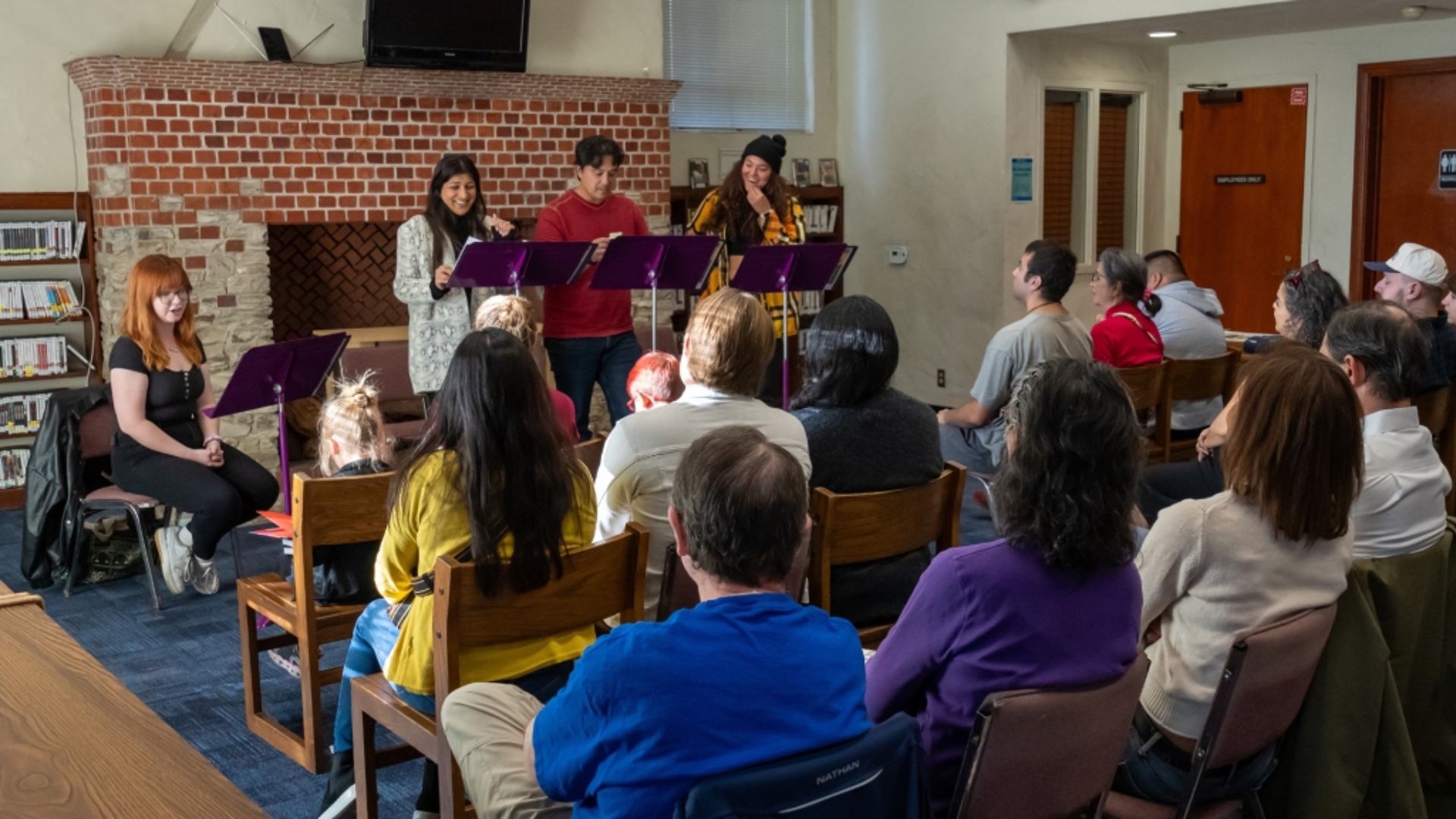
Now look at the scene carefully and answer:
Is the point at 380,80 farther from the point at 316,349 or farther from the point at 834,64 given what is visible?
the point at 834,64

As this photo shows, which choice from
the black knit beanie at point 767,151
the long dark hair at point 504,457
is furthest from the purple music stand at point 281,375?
the black knit beanie at point 767,151

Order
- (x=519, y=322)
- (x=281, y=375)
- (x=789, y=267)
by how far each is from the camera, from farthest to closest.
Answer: (x=789, y=267)
(x=281, y=375)
(x=519, y=322)

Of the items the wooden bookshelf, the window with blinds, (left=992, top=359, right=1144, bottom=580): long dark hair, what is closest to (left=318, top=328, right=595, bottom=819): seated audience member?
(left=992, top=359, right=1144, bottom=580): long dark hair

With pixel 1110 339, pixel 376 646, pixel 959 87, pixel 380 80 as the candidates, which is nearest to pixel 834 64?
pixel 959 87

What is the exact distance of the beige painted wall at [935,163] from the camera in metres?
8.16

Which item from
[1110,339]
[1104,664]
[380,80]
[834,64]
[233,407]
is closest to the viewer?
[1104,664]

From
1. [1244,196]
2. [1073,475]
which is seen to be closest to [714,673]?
[1073,475]

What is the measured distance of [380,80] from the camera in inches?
261

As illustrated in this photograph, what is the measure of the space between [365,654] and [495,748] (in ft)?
3.38

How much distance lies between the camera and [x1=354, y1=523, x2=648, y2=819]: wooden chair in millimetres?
2328

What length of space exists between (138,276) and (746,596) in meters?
3.67

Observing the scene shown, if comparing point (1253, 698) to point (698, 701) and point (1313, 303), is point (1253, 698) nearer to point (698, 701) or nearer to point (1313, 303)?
point (698, 701)

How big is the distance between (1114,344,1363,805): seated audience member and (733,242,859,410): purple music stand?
2883 mm

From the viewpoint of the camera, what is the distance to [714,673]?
1567 millimetres
